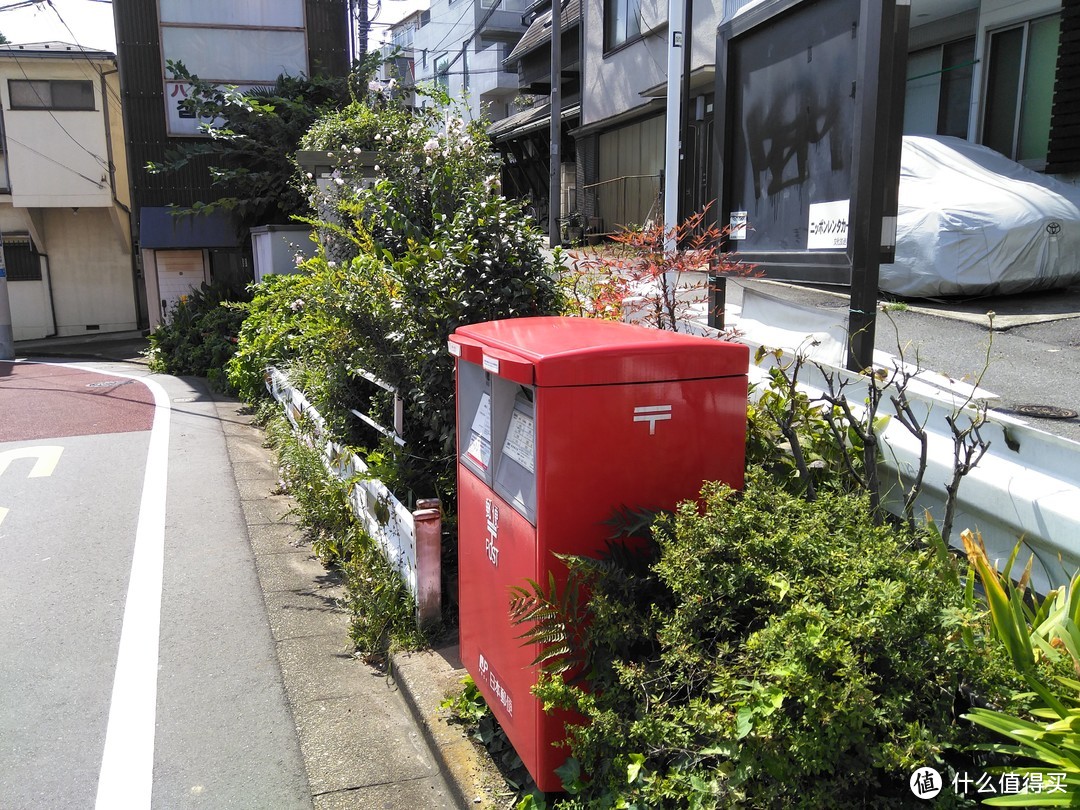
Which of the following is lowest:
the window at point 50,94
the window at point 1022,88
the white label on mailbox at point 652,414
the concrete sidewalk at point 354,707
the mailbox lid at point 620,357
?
the concrete sidewalk at point 354,707

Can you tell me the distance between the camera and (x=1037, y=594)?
2891 millimetres

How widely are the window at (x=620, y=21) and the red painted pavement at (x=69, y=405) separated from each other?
13.3 m

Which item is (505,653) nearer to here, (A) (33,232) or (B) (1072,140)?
(B) (1072,140)

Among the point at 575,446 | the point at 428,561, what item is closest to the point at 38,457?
the point at 428,561

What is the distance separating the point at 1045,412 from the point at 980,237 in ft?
13.3

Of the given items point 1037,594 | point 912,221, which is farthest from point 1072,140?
point 1037,594

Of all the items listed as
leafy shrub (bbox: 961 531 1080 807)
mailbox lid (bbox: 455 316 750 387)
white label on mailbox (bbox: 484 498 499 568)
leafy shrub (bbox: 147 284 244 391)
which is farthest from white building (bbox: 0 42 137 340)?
leafy shrub (bbox: 961 531 1080 807)

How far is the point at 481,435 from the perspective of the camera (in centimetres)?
334

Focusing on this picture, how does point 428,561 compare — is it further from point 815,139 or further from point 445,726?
point 815,139

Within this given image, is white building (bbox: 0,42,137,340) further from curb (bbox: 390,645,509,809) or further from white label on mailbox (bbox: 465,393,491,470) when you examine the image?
white label on mailbox (bbox: 465,393,491,470)

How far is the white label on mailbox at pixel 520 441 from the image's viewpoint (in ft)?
9.52

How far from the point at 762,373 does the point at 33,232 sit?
85.5 feet

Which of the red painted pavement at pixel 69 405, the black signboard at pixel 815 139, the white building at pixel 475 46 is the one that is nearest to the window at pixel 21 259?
the red painted pavement at pixel 69 405

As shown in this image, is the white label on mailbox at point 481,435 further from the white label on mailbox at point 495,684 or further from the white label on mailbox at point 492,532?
the white label on mailbox at point 495,684
